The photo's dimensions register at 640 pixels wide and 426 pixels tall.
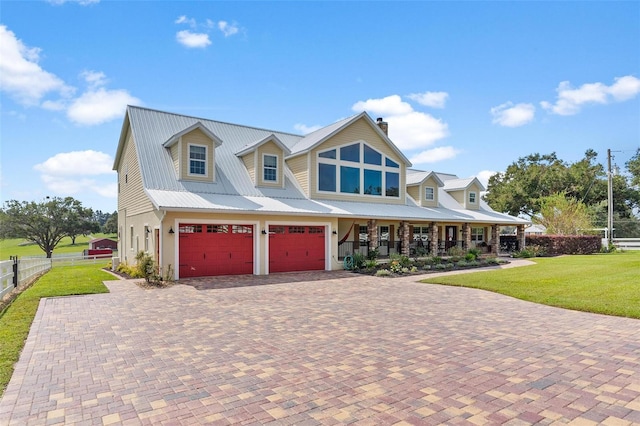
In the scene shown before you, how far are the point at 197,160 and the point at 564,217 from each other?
3223 centimetres

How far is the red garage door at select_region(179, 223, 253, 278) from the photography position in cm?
1538

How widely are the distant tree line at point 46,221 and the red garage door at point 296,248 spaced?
51469 mm

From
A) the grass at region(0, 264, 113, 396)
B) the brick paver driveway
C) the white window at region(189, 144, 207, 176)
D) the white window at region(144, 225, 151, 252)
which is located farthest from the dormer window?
the brick paver driveway

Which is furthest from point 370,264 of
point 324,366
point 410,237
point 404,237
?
point 324,366

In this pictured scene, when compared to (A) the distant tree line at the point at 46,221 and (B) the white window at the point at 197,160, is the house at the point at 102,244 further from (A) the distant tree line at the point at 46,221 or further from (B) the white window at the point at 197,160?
(B) the white window at the point at 197,160

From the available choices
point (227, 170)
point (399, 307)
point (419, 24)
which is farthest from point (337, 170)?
point (399, 307)

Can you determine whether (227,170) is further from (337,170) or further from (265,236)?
(337,170)

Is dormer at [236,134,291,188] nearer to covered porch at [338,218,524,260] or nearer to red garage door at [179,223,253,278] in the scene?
red garage door at [179,223,253,278]

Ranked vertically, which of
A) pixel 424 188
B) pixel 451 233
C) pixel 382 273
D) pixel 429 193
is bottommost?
pixel 382 273

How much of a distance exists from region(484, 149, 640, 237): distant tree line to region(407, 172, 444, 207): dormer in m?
19.2

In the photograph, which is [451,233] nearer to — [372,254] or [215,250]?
[372,254]

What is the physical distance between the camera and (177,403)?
4.37 meters

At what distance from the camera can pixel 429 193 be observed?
2689 centimetres

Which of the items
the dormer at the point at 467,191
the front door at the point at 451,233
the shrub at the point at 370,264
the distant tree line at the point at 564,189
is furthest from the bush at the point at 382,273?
the distant tree line at the point at 564,189
